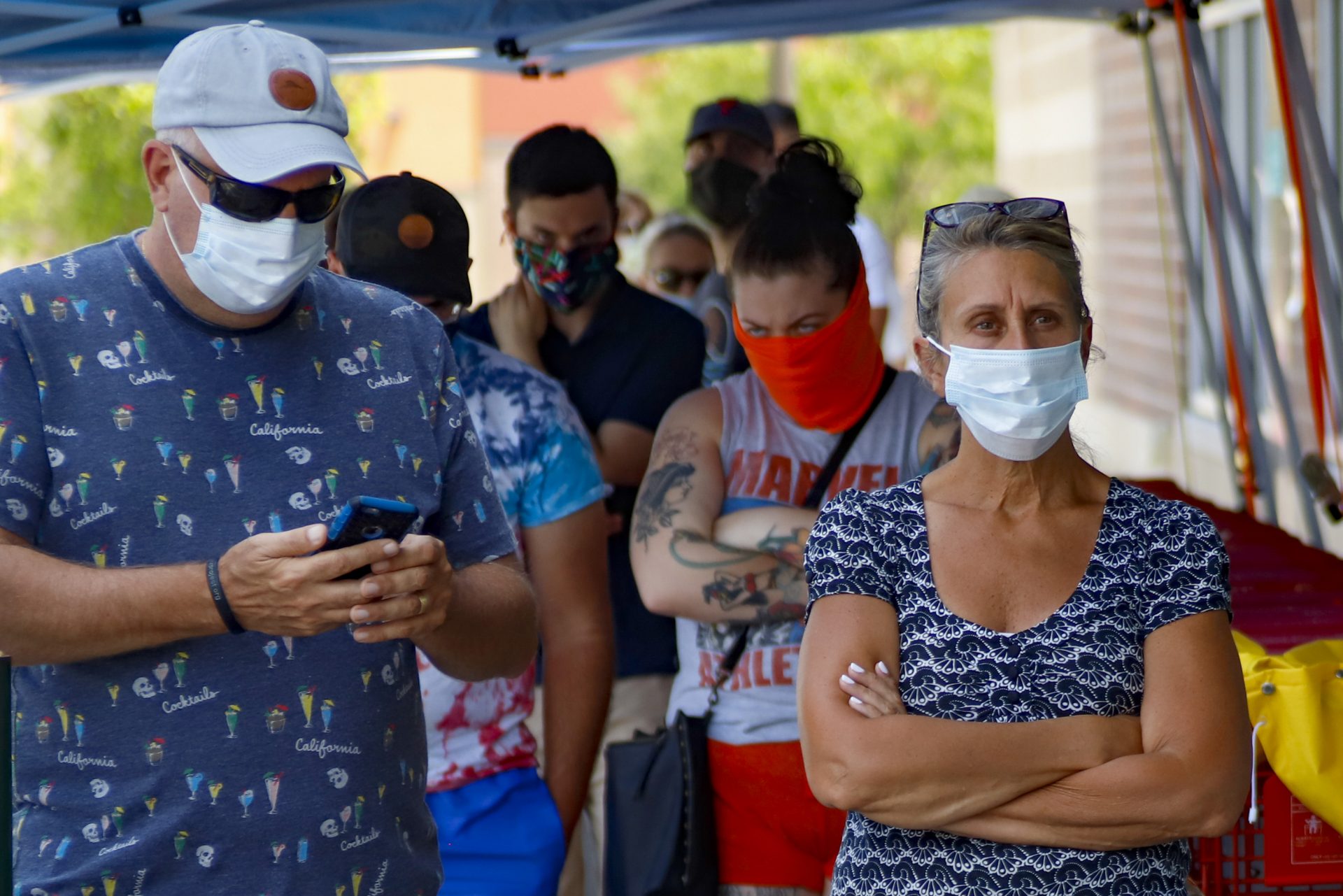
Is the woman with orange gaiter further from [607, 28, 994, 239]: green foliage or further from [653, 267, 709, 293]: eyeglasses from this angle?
[607, 28, 994, 239]: green foliage

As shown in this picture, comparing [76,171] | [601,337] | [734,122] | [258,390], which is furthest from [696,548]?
[76,171]

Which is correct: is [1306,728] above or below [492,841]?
above

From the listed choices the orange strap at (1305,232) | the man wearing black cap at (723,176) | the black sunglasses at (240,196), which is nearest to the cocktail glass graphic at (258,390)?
the black sunglasses at (240,196)

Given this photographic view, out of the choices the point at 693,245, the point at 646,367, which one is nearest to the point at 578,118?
the point at 693,245

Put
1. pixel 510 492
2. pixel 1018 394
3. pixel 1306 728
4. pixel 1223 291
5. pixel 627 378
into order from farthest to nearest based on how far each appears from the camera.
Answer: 1. pixel 1223 291
2. pixel 627 378
3. pixel 510 492
4. pixel 1306 728
5. pixel 1018 394

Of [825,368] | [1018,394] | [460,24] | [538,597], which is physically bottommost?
[538,597]

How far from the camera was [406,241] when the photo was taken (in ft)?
10.2

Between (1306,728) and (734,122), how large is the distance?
336 cm

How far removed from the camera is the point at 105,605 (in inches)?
80.8

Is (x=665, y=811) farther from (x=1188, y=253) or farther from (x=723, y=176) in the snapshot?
(x=1188, y=253)

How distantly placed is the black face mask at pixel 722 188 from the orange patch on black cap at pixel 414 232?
213 centimetres

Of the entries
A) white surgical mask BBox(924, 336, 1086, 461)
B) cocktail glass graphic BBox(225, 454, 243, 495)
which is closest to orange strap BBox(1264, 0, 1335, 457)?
white surgical mask BBox(924, 336, 1086, 461)

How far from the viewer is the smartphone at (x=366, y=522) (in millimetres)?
2043

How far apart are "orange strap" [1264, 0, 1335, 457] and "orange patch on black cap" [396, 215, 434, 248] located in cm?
234
